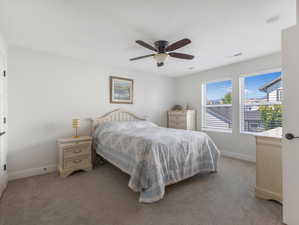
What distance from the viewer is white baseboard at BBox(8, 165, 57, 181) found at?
8.90ft

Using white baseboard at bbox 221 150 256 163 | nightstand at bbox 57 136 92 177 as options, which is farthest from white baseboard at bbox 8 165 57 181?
white baseboard at bbox 221 150 256 163

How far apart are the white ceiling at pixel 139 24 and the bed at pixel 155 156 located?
1721mm

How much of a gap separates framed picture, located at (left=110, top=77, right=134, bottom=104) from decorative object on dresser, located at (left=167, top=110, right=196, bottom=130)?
5.15ft

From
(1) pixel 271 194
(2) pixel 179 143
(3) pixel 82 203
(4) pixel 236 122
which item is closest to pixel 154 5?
(2) pixel 179 143

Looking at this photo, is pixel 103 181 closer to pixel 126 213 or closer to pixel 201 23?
pixel 126 213

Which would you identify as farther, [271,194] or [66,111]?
[66,111]

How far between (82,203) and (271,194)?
2.59m

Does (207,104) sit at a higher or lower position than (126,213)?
higher

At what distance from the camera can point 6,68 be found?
2.69m

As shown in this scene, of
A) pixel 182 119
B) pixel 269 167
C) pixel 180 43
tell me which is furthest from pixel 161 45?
pixel 182 119

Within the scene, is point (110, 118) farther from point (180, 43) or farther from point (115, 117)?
point (180, 43)

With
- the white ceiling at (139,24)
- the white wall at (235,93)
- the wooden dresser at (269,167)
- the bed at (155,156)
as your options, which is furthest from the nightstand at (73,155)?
the white wall at (235,93)

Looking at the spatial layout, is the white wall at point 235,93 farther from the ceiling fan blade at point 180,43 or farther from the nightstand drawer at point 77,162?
the nightstand drawer at point 77,162

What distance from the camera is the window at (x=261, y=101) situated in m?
3.36
